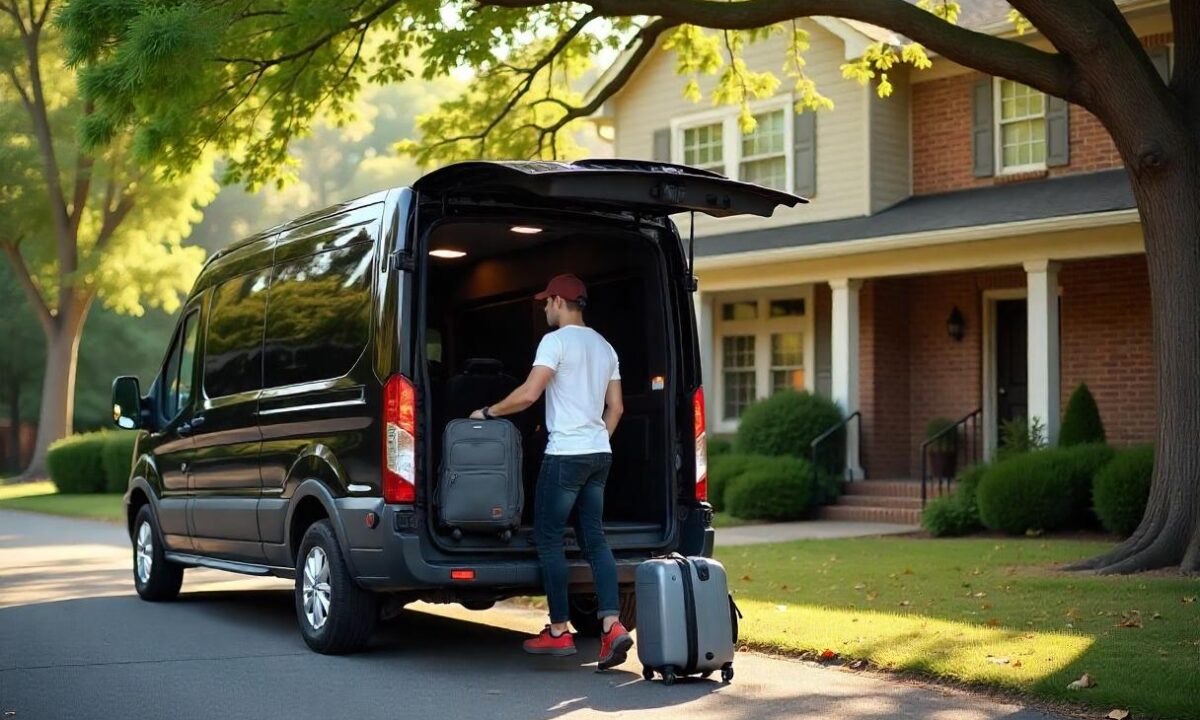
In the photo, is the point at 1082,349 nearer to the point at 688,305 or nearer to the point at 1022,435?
the point at 1022,435

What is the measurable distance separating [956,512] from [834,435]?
365cm

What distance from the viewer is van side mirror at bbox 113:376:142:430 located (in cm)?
1101

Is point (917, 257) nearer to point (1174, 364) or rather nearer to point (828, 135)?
point (828, 135)

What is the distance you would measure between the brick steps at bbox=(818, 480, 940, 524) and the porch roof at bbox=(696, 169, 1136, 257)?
3304mm

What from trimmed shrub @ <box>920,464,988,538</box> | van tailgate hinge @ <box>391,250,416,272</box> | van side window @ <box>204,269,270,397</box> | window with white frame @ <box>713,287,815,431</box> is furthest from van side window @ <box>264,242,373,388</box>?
window with white frame @ <box>713,287,815,431</box>

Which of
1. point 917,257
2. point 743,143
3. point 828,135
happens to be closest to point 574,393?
point 917,257

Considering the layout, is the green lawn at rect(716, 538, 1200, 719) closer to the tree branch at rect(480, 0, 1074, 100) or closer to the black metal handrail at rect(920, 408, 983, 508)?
the tree branch at rect(480, 0, 1074, 100)

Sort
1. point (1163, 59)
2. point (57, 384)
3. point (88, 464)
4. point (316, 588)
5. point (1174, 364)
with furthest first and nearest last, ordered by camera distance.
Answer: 1. point (57, 384)
2. point (88, 464)
3. point (1163, 59)
4. point (1174, 364)
5. point (316, 588)

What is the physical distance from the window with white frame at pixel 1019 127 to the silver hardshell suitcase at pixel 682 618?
1402 cm

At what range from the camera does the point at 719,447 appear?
22.3 metres

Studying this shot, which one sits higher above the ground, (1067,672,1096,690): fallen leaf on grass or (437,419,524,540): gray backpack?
(437,419,524,540): gray backpack

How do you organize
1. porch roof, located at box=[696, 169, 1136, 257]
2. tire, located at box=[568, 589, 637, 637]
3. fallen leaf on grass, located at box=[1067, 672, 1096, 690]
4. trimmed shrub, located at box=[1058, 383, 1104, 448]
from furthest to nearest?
porch roof, located at box=[696, 169, 1136, 257]
trimmed shrub, located at box=[1058, 383, 1104, 448]
tire, located at box=[568, 589, 637, 637]
fallen leaf on grass, located at box=[1067, 672, 1096, 690]

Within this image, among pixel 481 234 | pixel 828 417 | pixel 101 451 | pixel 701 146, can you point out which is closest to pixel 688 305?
pixel 481 234

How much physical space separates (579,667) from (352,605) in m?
1.26
